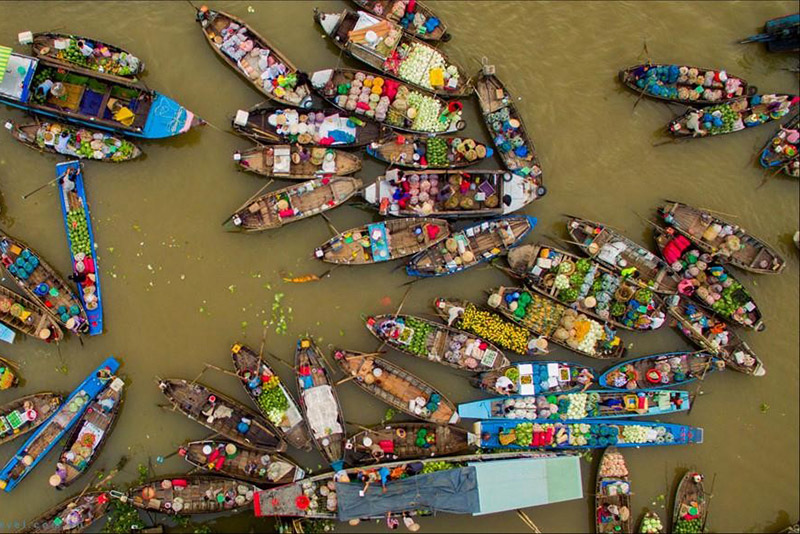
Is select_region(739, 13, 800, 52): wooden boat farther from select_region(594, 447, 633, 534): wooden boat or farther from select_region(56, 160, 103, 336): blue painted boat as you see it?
select_region(56, 160, 103, 336): blue painted boat

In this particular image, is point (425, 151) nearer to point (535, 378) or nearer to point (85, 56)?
point (535, 378)

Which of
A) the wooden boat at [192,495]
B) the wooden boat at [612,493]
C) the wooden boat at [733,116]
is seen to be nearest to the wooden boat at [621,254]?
the wooden boat at [733,116]

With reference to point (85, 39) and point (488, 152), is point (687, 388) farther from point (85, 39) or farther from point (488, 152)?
point (85, 39)

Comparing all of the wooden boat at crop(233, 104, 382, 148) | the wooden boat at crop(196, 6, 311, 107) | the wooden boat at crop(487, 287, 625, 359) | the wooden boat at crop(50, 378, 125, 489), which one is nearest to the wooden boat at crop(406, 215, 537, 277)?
the wooden boat at crop(487, 287, 625, 359)

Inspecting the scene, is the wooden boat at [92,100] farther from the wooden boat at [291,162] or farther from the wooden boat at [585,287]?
the wooden boat at [585,287]

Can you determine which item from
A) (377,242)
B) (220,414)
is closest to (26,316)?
(220,414)
